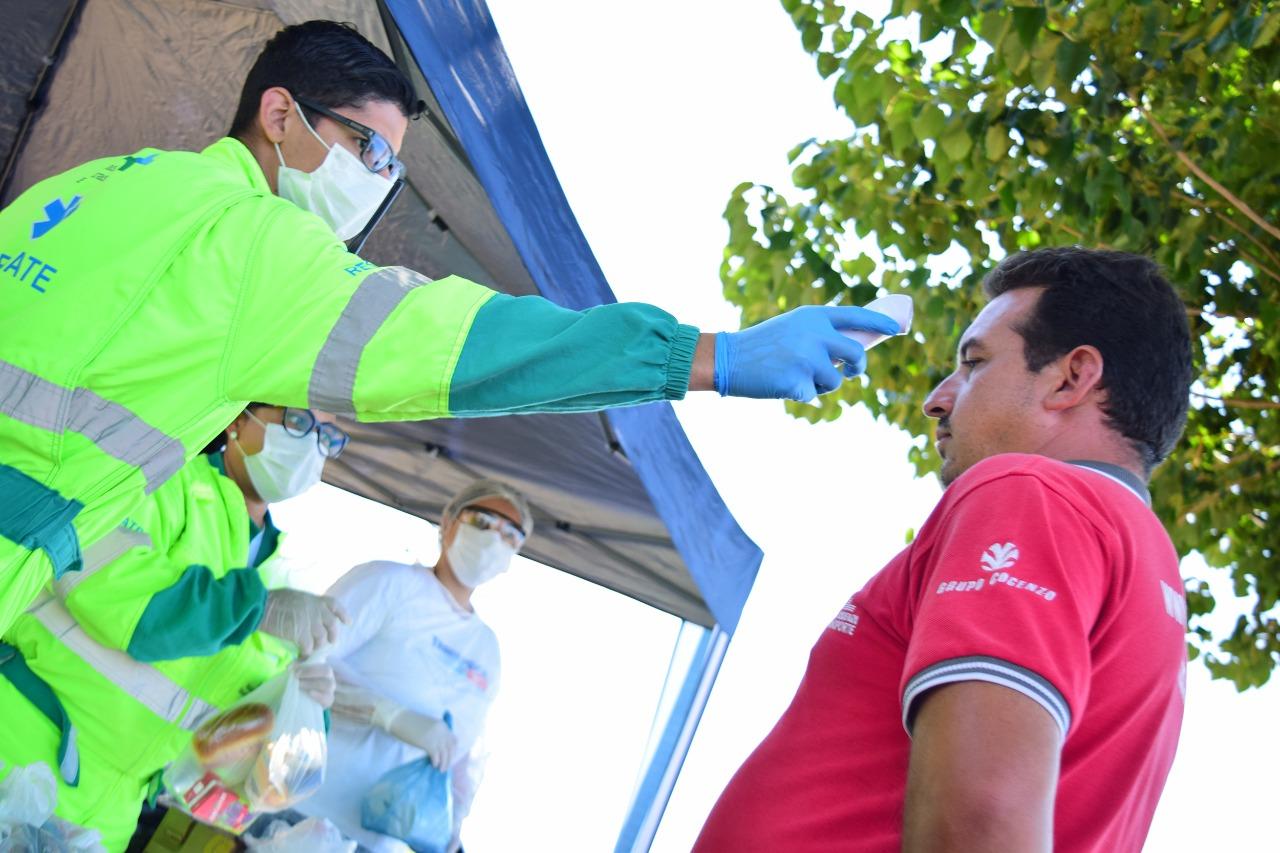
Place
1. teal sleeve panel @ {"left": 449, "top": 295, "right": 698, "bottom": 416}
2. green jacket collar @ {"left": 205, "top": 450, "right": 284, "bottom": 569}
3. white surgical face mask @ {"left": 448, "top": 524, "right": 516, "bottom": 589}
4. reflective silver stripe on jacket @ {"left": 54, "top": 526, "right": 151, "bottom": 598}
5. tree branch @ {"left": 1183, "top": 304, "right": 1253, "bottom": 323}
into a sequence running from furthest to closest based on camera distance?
1. tree branch @ {"left": 1183, "top": 304, "right": 1253, "bottom": 323}
2. white surgical face mask @ {"left": 448, "top": 524, "right": 516, "bottom": 589}
3. green jacket collar @ {"left": 205, "top": 450, "right": 284, "bottom": 569}
4. reflective silver stripe on jacket @ {"left": 54, "top": 526, "right": 151, "bottom": 598}
5. teal sleeve panel @ {"left": 449, "top": 295, "right": 698, "bottom": 416}

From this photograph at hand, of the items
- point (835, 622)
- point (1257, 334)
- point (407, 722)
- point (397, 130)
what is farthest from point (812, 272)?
point (835, 622)

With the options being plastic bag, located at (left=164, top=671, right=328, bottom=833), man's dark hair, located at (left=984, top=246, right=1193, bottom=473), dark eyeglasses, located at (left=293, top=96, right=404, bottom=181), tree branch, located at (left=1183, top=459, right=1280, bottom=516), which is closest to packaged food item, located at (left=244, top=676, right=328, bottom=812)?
plastic bag, located at (left=164, top=671, right=328, bottom=833)

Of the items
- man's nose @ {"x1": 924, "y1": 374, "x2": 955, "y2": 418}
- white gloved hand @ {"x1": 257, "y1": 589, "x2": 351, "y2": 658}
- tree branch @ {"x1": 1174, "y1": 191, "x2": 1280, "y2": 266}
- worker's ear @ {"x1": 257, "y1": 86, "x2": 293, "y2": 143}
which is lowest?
white gloved hand @ {"x1": 257, "y1": 589, "x2": 351, "y2": 658}

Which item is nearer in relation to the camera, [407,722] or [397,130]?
[397,130]

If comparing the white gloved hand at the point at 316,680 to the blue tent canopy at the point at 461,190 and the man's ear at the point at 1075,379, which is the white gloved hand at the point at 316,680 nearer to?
the blue tent canopy at the point at 461,190

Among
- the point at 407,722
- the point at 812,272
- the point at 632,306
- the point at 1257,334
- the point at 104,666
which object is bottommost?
the point at 104,666

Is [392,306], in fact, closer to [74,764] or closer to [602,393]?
[602,393]

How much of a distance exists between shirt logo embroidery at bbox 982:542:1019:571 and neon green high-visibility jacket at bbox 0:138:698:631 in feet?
1.29

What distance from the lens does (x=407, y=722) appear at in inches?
139

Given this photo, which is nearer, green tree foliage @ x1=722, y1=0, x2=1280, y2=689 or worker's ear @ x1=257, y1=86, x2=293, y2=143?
worker's ear @ x1=257, y1=86, x2=293, y2=143

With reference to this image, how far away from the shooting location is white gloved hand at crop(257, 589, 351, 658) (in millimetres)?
3158

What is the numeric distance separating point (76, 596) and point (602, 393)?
1644 millimetres

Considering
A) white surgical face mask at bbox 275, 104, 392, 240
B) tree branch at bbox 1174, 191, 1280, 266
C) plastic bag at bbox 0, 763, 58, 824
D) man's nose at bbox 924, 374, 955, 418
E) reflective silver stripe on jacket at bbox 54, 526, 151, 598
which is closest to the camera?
man's nose at bbox 924, 374, 955, 418

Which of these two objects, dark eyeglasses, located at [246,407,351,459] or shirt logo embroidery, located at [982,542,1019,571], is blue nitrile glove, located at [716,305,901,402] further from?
dark eyeglasses, located at [246,407,351,459]
